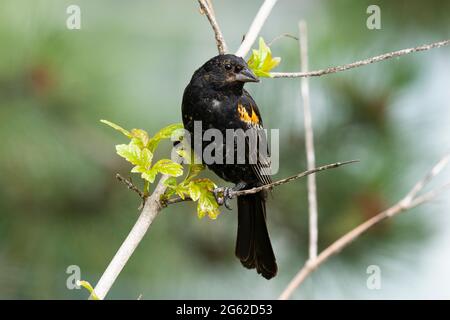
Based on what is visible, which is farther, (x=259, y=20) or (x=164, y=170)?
(x=259, y=20)

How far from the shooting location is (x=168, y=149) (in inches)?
134

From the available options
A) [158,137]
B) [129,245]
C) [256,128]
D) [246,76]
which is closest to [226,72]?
[246,76]

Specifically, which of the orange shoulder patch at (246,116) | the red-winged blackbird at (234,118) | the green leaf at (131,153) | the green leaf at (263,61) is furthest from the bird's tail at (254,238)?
the green leaf at (131,153)

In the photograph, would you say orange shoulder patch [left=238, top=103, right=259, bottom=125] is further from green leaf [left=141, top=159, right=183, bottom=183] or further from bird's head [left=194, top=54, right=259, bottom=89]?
green leaf [left=141, top=159, right=183, bottom=183]

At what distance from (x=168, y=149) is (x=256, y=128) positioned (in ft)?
1.80

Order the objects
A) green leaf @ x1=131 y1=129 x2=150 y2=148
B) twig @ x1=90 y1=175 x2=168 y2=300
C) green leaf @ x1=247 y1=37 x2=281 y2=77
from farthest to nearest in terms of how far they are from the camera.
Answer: green leaf @ x1=247 y1=37 x2=281 y2=77 → green leaf @ x1=131 y1=129 x2=150 y2=148 → twig @ x1=90 y1=175 x2=168 y2=300

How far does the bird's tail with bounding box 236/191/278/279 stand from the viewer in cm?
306

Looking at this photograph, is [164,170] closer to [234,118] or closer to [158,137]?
[158,137]

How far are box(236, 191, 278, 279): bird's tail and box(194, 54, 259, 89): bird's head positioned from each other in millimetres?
581

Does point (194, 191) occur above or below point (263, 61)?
below

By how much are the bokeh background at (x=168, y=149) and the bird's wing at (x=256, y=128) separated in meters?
0.33

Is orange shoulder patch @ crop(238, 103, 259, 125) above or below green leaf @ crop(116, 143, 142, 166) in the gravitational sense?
above

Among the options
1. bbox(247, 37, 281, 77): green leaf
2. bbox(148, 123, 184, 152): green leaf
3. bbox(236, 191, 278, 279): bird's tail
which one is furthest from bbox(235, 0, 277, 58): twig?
bbox(236, 191, 278, 279): bird's tail

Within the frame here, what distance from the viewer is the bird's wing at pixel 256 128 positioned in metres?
2.98
